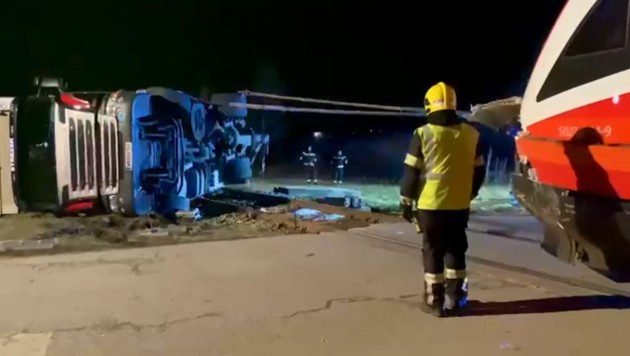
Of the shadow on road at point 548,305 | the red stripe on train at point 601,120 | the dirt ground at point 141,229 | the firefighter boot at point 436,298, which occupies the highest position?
the red stripe on train at point 601,120

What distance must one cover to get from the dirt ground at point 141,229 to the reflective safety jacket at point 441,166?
357cm

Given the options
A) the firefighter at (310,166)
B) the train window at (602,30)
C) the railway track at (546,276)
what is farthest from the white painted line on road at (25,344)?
the firefighter at (310,166)

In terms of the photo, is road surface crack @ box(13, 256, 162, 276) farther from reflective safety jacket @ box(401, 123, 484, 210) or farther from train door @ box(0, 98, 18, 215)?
reflective safety jacket @ box(401, 123, 484, 210)

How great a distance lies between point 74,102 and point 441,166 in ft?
19.0

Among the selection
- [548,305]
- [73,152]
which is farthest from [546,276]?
[73,152]

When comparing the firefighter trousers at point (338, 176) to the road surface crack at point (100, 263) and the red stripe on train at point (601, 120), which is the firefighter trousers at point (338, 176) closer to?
the road surface crack at point (100, 263)

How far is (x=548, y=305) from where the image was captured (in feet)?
17.0

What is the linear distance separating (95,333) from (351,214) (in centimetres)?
539

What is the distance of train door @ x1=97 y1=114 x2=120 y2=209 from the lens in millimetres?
9188

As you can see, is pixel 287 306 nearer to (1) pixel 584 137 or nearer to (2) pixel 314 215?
(1) pixel 584 137

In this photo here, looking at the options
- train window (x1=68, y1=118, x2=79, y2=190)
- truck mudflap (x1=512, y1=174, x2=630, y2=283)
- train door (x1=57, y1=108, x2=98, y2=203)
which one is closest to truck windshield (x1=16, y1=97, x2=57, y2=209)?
train door (x1=57, y1=108, x2=98, y2=203)

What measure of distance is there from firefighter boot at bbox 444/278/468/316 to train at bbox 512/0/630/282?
0.69 meters

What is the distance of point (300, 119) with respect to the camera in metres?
29.0

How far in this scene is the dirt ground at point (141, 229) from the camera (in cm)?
776
